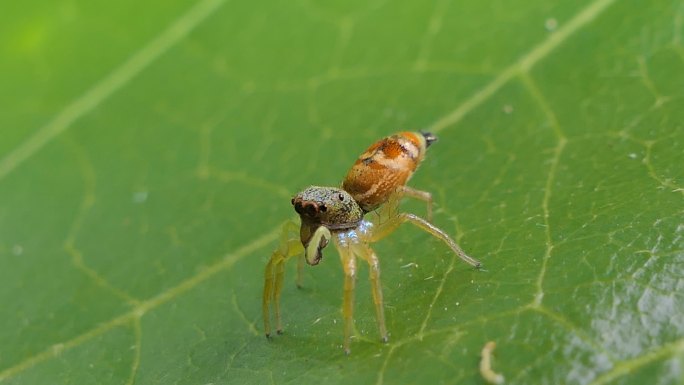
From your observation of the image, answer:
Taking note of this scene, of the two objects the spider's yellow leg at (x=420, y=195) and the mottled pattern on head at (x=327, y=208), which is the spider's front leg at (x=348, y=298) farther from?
the spider's yellow leg at (x=420, y=195)

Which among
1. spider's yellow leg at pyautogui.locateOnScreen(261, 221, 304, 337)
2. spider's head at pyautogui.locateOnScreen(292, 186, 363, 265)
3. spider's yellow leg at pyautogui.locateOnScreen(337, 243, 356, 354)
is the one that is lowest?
spider's yellow leg at pyautogui.locateOnScreen(337, 243, 356, 354)

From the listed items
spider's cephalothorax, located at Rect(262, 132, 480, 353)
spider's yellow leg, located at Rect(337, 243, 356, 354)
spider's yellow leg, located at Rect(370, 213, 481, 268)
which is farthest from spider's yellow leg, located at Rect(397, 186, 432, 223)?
spider's yellow leg, located at Rect(337, 243, 356, 354)

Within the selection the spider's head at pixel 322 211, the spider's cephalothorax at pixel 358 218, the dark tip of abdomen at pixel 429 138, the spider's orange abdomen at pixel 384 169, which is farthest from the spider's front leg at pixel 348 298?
the dark tip of abdomen at pixel 429 138

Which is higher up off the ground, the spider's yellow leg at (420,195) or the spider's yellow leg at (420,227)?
the spider's yellow leg at (420,195)

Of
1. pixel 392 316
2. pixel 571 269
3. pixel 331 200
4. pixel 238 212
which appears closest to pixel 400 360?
pixel 392 316

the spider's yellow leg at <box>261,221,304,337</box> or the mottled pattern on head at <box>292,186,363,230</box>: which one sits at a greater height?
the mottled pattern on head at <box>292,186,363,230</box>

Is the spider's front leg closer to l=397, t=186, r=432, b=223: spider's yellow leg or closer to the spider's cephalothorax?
the spider's cephalothorax

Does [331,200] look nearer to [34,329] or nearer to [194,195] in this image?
[194,195]
